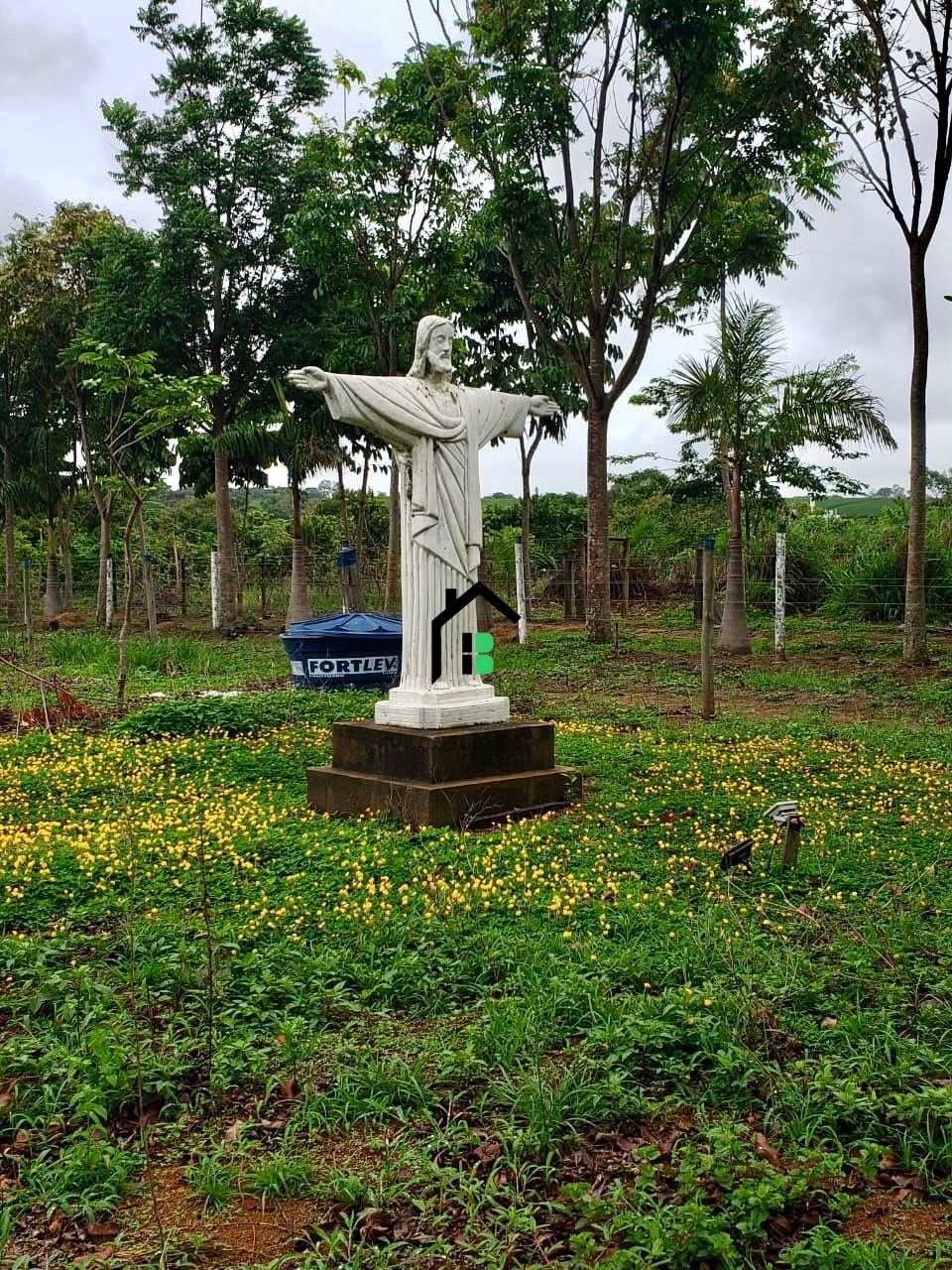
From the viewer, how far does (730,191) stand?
14.9m

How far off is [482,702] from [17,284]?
19.2 m

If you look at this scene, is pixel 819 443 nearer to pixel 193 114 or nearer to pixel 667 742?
pixel 667 742

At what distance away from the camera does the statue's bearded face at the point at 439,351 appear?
21.7ft

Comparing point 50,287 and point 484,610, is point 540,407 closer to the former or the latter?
point 484,610

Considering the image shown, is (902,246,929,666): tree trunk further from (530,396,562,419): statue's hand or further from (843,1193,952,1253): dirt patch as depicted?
(843,1193,952,1253): dirt patch

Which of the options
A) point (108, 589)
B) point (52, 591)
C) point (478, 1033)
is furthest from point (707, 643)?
point (52, 591)

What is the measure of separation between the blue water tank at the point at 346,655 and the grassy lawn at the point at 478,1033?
427cm

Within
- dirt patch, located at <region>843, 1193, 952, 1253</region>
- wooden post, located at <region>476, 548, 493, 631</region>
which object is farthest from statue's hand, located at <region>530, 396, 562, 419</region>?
wooden post, located at <region>476, 548, 493, 631</region>

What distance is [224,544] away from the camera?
2128 centimetres

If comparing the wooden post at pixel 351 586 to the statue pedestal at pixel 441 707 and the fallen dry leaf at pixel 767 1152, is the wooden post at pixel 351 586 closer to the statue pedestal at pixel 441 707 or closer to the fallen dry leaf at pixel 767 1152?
the statue pedestal at pixel 441 707

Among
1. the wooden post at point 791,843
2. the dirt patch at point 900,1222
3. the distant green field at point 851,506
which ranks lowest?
the dirt patch at point 900,1222

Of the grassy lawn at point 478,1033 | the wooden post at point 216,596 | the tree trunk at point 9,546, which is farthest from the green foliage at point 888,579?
the tree trunk at point 9,546

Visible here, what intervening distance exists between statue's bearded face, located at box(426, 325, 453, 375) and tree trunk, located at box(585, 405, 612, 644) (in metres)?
9.16

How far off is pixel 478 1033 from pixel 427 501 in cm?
367
